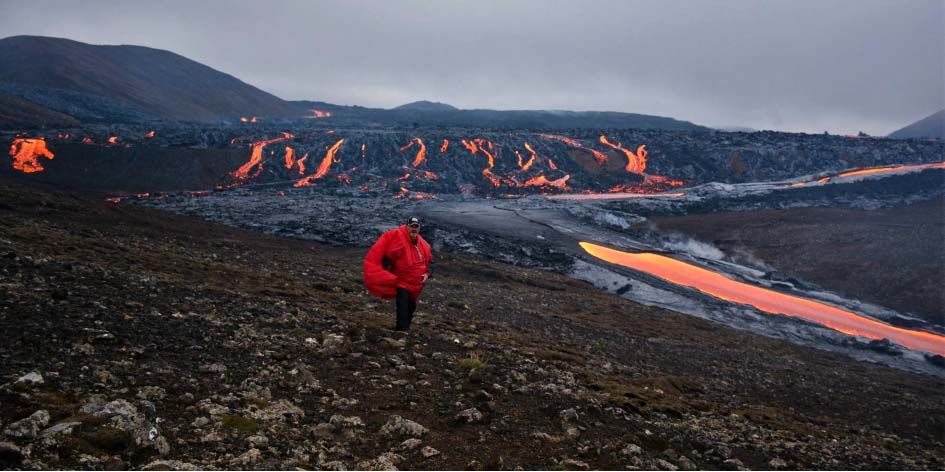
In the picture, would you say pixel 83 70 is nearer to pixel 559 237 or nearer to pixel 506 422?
pixel 559 237

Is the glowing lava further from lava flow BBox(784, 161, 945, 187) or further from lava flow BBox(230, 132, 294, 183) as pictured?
lava flow BBox(784, 161, 945, 187)

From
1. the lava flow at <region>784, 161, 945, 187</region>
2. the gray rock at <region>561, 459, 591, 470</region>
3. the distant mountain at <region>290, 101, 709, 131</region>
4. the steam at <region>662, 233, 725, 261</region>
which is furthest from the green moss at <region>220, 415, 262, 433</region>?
the distant mountain at <region>290, 101, 709, 131</region>

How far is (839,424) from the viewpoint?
11.5 meters

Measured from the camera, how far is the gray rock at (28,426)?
15.7 ft

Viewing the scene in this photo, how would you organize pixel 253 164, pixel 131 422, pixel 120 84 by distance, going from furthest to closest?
pixel 120 84 < pixel 253 164 < pixel 131 422

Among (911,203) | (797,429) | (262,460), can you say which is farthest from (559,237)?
(911,203)

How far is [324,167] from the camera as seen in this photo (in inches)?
2269

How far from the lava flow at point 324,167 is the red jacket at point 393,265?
142ft

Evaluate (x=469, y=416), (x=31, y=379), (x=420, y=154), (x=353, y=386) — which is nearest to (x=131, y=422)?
(x=31, y=379)

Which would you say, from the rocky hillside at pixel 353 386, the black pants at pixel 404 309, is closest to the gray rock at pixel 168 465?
the rocky hillside at pixel 353 386

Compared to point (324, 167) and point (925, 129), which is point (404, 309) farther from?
point (925, 129)

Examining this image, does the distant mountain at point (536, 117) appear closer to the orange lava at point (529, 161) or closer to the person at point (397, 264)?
the orange lava at point (529, 161)

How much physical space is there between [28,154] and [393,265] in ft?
151

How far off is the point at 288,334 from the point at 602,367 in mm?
6577
